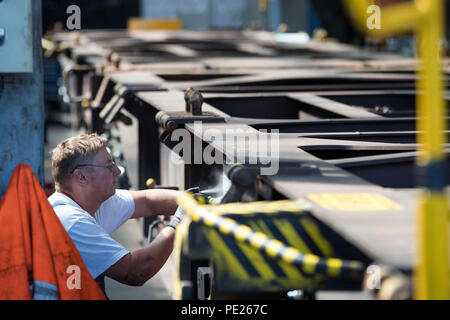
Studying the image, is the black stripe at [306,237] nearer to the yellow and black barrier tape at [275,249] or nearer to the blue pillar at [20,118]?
the yellow and black barrier tape at [275,249]

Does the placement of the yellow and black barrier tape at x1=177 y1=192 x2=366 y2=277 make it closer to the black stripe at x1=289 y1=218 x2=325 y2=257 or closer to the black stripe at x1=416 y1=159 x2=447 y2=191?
the black stripe at x1=289 y1=218 x2=325 y2=257

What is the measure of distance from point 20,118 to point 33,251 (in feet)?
3.06

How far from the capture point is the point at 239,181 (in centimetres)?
254

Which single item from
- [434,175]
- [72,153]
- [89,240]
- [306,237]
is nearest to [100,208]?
[72,153]

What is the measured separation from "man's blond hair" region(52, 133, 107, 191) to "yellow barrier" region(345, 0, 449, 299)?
2.03 metres

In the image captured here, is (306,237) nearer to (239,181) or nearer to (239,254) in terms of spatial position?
(239,254)

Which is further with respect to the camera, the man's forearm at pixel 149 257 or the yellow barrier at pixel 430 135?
the man's forearm at pixel 149 257

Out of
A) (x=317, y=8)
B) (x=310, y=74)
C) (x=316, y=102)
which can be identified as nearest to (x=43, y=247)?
(x=316, y=102)

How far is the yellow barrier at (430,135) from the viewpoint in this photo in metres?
1.39

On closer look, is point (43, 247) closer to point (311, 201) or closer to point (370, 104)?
point (311, 201)

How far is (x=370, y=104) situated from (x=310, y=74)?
1.05 metres
